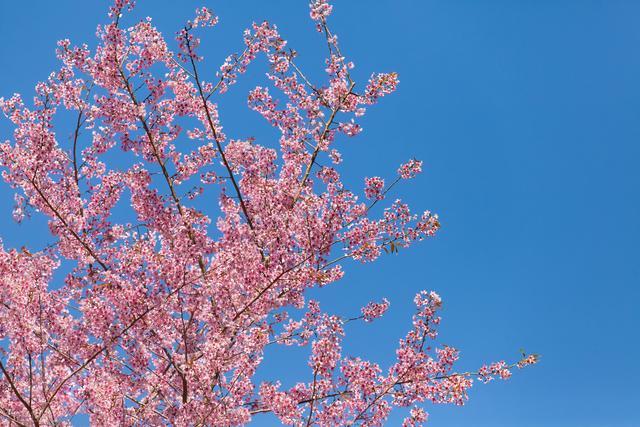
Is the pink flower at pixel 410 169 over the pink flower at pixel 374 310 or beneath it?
over

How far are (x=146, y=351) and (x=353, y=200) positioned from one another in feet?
13.8

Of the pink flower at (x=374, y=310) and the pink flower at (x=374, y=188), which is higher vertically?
the pink flower at (x=374, y=188)

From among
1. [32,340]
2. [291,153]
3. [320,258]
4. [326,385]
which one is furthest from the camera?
[291,153]

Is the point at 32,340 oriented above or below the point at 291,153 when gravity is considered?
below

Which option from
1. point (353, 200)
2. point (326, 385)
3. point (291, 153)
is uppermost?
point (291, 153)

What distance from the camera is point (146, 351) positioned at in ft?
28.8

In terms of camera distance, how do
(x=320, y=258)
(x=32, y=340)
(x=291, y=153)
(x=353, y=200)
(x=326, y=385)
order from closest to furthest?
1. (x=32, y=340)
2. (x=326, y=385)
3. (x=320, y=258)
4. (x=353, y=200)
5. (x=291, y=153)

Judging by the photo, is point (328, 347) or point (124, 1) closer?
point (328, 347)

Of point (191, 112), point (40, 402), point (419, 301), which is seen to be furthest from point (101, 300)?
point (419, 301)

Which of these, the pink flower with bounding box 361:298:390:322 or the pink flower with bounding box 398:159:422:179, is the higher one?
the pink flower with bounding box 398:159:422:179

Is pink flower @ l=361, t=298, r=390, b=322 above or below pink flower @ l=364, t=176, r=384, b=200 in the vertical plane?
below

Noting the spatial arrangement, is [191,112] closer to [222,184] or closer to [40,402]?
[222,184]

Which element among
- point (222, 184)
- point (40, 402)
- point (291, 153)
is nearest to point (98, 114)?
point (222, 184)

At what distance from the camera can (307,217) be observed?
9055 mm
